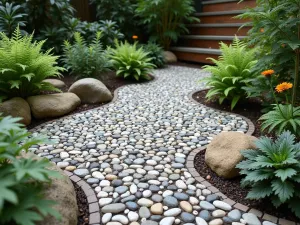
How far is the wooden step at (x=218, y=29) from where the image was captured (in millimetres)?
6538

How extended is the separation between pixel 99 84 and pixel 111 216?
2.67 metres

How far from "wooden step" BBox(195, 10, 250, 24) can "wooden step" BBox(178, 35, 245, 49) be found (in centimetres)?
65

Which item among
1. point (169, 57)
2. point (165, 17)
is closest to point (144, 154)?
point (169, 57)

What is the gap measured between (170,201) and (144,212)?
21 centimetres

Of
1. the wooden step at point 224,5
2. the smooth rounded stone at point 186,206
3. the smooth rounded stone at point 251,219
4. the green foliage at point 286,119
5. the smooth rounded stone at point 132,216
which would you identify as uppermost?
the wooden step at point 224,5

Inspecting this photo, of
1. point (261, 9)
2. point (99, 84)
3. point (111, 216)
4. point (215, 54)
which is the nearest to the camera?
point (111, 216)

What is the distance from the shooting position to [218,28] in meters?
7.20

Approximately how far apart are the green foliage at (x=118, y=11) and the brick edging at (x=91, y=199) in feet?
19.1

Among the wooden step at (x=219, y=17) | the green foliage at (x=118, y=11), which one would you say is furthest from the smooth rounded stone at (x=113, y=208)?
the wooden step at (x=219, y=17)

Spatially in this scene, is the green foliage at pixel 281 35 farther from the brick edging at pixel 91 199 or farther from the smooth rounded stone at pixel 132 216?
the brick edging at pixel 91 199

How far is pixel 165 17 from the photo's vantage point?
291 inches

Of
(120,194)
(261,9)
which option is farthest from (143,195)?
(261,9)

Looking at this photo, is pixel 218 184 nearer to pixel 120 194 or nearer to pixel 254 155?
pixel 254 155

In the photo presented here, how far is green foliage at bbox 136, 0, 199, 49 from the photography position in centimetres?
712
